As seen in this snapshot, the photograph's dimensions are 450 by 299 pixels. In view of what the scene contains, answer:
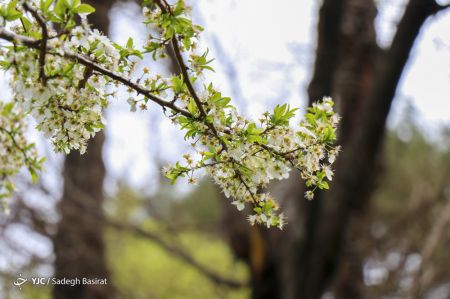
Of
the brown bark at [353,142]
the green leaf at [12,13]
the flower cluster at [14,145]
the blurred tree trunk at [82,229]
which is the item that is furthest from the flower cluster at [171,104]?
the blurred tree trunk at [82,229]

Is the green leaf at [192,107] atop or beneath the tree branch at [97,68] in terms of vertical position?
Result: beneath

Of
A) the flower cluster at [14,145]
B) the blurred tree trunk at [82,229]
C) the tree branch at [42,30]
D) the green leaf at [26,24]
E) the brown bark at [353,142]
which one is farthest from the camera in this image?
the blurred tree trunk at [82,229]

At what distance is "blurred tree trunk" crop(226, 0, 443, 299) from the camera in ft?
15.8

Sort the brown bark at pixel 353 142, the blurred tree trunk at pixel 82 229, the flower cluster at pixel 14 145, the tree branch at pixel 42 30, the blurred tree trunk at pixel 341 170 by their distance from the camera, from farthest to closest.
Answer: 1. the blurred tree trunk at pixel 82 229
2. the blurred tree trunk at pixel 341 170
3. the brown bark at pixel 353 142
4. the flower cluster at pixel 14 145
5. the tree branch at pixel 42 30

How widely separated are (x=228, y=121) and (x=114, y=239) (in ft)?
34.8

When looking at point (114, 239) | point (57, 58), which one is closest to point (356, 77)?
point (57, 58)

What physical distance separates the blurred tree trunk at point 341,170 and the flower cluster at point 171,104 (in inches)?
114

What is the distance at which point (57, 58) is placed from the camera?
1640mm

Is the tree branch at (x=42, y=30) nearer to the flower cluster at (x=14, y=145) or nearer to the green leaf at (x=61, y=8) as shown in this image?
the green leaf at (x=61, y=8)

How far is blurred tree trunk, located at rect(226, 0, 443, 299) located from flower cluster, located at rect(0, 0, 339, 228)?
9.51ft

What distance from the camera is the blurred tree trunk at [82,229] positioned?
24.5 feet

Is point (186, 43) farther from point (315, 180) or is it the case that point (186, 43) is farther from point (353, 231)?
point (353, 231)

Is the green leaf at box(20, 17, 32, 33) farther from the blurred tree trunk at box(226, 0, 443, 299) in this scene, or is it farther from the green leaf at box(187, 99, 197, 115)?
the blurred tree trunk at box(226, 0, 443, 299)

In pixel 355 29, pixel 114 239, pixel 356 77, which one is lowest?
pixel 356 77
